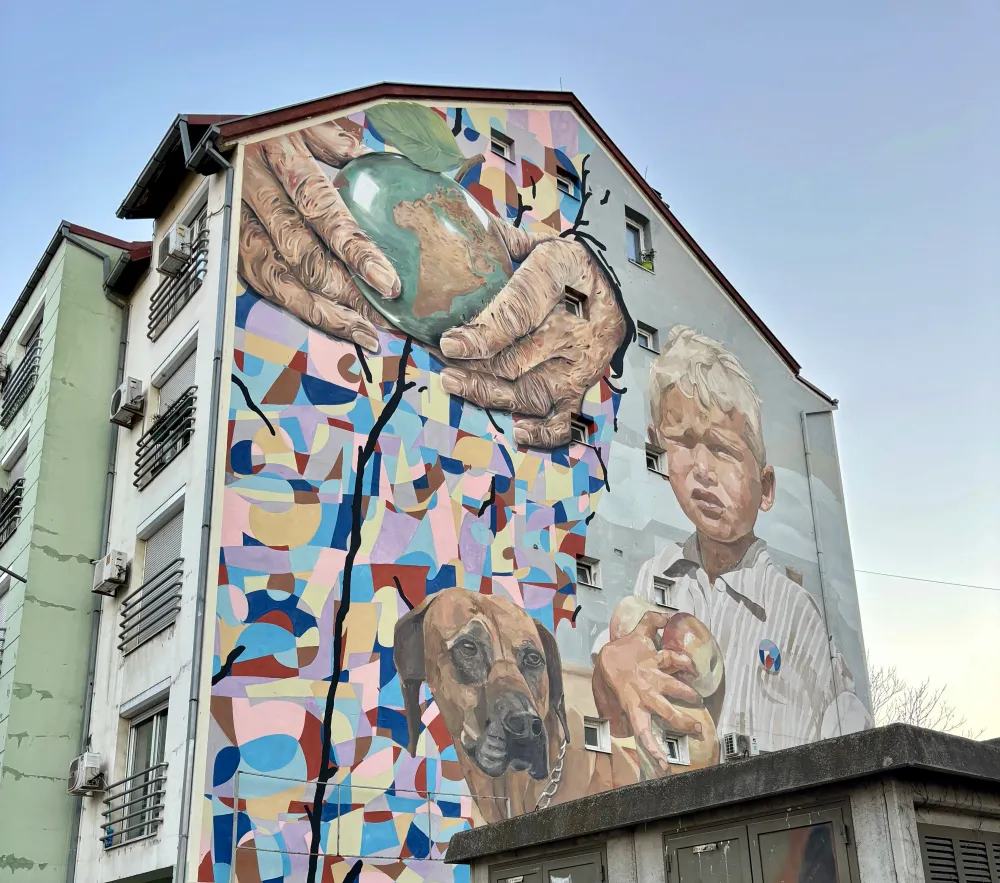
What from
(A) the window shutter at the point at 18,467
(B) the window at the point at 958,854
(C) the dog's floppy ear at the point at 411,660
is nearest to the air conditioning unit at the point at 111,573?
(A) the window shutter at the point at 18,467

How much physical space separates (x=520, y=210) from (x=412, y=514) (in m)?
7.44

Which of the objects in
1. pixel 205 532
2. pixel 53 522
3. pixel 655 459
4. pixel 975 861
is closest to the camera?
pixel 975 861

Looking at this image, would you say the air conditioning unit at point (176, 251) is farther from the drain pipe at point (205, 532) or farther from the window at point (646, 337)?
the window at point (646, 337)

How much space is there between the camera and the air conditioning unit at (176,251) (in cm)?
1909

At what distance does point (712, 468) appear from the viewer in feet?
81.7

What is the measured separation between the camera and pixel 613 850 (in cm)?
1010

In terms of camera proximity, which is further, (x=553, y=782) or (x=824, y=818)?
(x=553, y=782)

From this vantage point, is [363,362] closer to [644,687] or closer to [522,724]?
[522,724]

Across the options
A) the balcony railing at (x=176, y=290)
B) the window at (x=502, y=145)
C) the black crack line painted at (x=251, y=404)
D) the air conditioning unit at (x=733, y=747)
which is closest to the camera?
the black crack line painted at (x=251, y=404)

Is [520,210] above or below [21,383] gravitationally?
above

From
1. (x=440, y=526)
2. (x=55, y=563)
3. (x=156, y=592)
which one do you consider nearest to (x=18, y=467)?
(x=55, y=563)

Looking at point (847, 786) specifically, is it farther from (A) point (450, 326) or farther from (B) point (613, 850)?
(A) point (450, 326)

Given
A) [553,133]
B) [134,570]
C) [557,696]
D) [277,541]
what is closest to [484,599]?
[557,696]

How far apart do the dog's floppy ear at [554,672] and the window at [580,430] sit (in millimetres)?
4103
